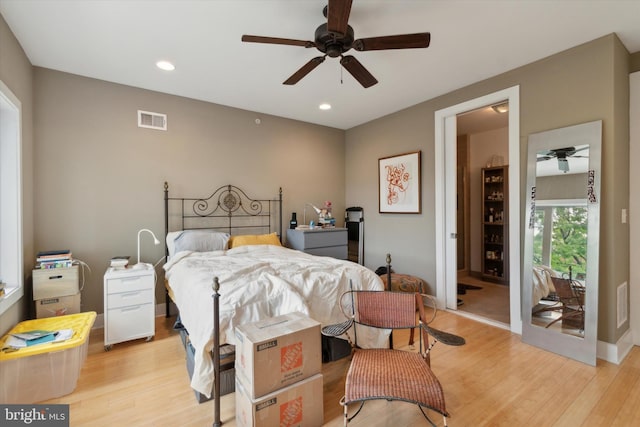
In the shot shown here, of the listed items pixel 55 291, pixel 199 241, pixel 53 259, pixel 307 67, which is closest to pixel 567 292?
pixel 307 67

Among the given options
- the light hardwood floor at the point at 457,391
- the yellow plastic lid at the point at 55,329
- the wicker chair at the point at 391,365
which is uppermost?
the wicker chair at the point at 391,365

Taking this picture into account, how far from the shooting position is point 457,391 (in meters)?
2.01

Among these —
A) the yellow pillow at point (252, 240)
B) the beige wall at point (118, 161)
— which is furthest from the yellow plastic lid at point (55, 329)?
the yellow pillow at point (252, 240)

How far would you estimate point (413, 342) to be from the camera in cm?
269

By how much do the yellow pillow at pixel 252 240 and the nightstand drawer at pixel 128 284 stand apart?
3.57 ft

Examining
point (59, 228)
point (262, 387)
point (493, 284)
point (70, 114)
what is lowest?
point (493, 284)

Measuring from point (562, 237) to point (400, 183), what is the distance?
6.55 feet

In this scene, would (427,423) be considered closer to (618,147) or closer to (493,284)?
(618,147)

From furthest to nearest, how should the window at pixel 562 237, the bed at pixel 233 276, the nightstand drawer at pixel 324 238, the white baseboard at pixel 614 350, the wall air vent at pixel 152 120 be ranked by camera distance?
the nightstand drawer at pixel 324 238 → the wall air vent at pixel 152 120 → the window at pixel 562 237 → the white baseboard at pixel 614 350 → the bed at pixel 233 276

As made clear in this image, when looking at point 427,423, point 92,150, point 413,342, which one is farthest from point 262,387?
point 92,150

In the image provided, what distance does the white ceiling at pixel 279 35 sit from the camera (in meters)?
2.05

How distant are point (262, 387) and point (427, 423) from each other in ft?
3.38

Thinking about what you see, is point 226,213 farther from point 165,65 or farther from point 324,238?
point 165,65

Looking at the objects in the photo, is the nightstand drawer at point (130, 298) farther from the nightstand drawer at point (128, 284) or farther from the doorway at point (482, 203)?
the doorway at point (482, 203)
